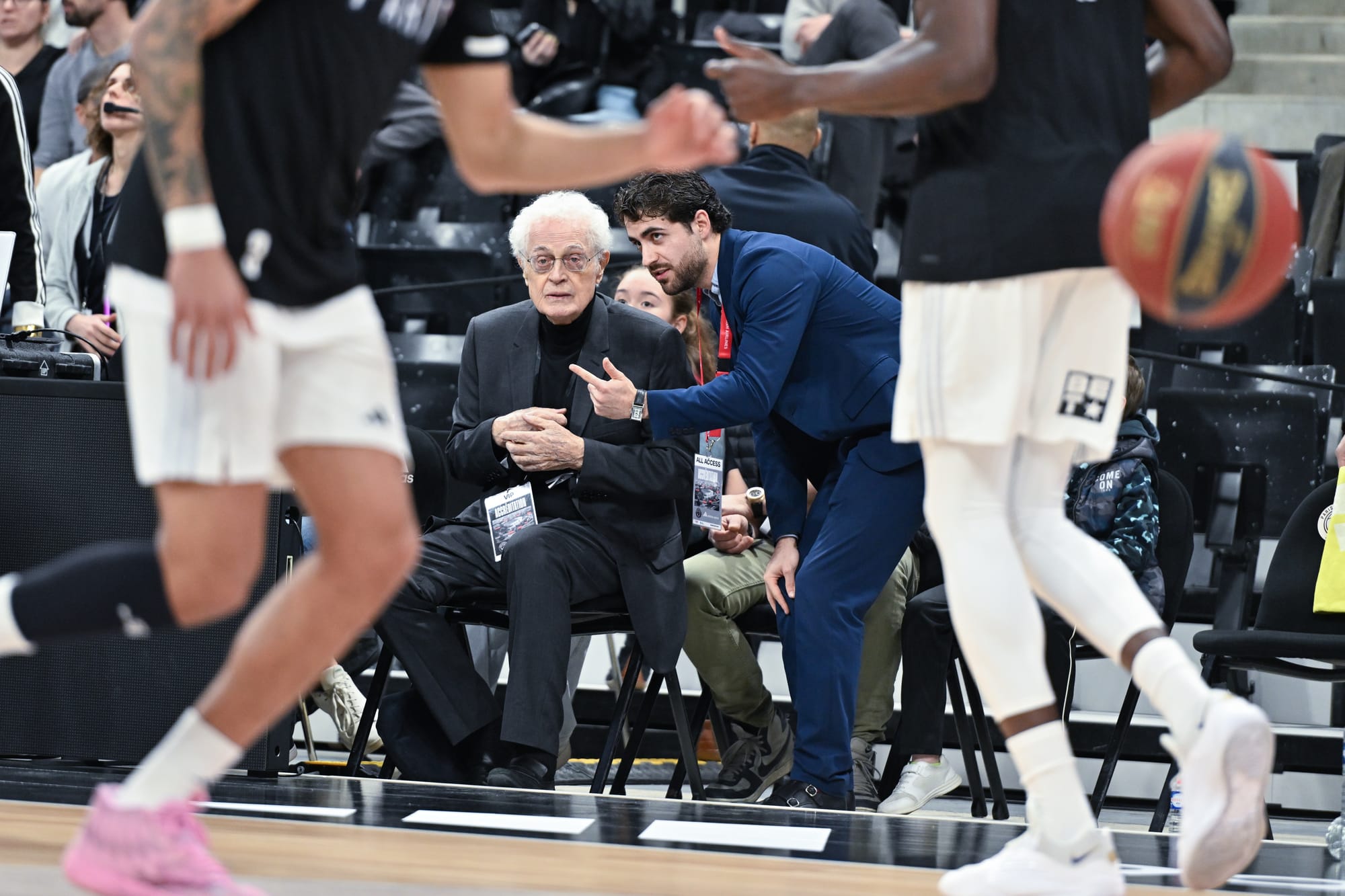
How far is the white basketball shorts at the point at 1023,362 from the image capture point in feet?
7.93

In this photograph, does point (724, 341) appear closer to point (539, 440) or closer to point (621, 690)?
point (539, 440)

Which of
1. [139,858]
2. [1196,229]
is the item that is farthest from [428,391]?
[1196,229]

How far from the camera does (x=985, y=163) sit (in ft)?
8.30

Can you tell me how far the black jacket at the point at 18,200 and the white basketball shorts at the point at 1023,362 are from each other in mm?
3071

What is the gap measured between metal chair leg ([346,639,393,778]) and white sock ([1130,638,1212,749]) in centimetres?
240

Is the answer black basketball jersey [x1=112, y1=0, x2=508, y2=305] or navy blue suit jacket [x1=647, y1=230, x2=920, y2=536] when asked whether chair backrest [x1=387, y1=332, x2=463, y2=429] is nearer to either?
navy blue suit jacket [x1=647, y1=230, x2=920, y2=536]

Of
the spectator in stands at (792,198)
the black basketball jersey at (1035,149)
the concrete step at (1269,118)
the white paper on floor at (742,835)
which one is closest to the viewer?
the black basketball jersey at (1035,149)

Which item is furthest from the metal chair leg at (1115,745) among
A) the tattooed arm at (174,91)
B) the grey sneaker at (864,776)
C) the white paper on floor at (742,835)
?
the tattooed arm at (174,91)

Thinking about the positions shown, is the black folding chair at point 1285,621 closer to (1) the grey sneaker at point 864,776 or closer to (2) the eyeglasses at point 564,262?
(1) the grey sneaker at point 864,776

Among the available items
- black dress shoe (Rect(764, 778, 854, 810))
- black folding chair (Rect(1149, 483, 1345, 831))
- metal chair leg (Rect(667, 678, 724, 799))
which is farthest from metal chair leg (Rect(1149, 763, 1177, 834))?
metal chair leg (Rect(667, 678, 724, 799))

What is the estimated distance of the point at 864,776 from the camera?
4.45 meters

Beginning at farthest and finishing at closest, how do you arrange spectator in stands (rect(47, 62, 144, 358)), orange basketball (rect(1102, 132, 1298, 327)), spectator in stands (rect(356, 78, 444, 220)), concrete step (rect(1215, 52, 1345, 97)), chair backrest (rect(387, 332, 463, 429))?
concrete step (rect(1215, 52, 1345, 97))
spectator in stands (rect(356, 78, 444, 220))
chair backrest (rect(387, 332, 463, 429))
spectator in stands (rect(47, 62, 144, 358))
orange basketball (rect(1102, 132, 1298, 327))

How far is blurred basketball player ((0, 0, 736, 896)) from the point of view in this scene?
2.09 metres

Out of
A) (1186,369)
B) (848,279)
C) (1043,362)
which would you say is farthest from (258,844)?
(1186,369)
